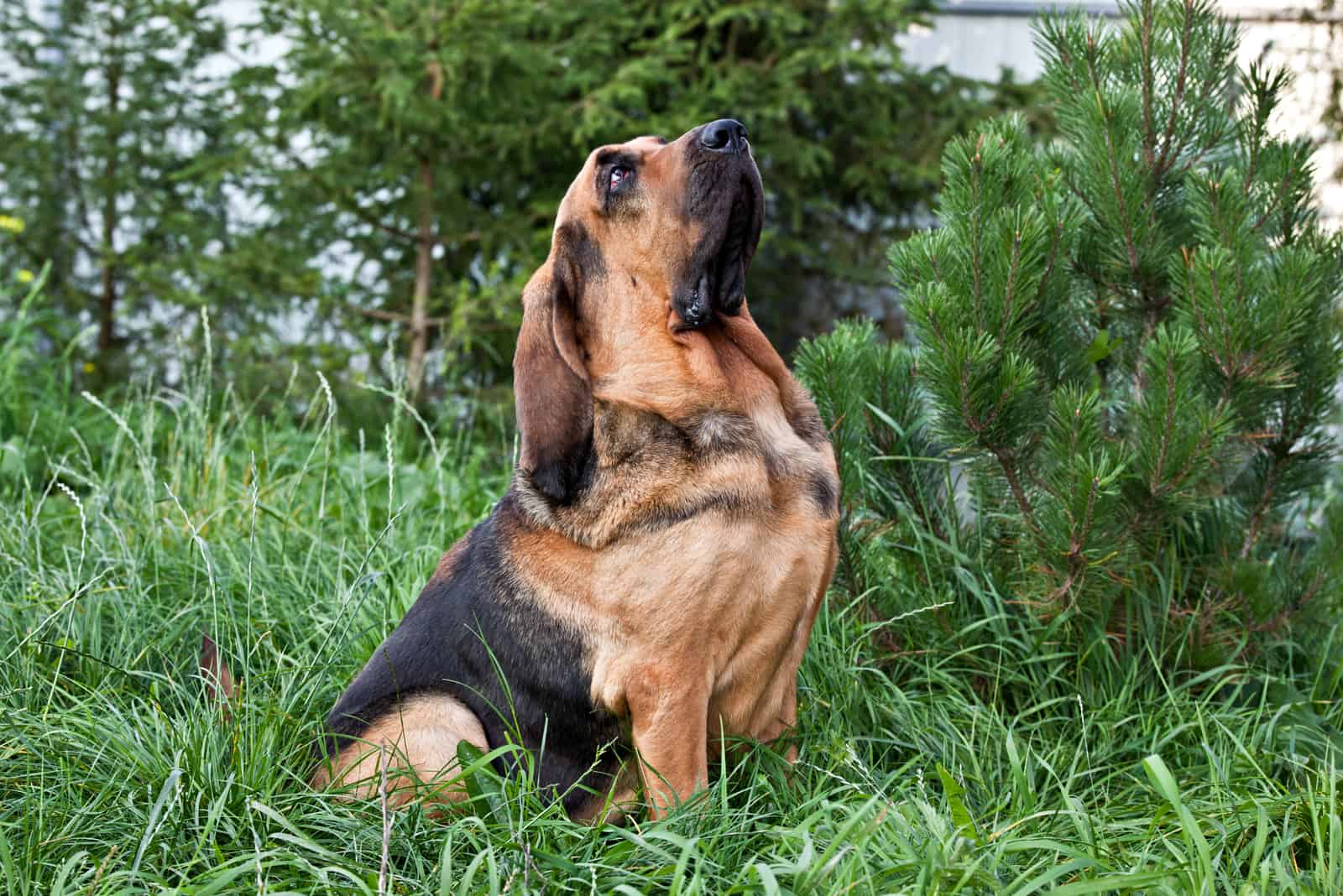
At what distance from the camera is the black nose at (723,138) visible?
2750 mm

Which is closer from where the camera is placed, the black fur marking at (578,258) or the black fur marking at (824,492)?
the black fur marking at (824,492)

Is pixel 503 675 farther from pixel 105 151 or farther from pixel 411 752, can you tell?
pixel 105 151

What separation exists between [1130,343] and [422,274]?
4.63 m

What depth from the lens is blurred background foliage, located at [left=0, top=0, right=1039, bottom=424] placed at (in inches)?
261

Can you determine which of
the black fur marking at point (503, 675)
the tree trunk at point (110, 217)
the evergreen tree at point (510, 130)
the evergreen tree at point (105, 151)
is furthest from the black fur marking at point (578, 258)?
the tree trunk at point (110, 217)

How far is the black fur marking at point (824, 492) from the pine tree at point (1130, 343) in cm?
71

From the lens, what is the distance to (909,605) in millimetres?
3676

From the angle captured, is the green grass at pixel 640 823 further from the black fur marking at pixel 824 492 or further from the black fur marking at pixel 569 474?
the black fur marking at pixel 824 492

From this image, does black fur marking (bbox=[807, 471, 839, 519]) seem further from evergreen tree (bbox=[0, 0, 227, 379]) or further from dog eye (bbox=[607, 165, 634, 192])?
evergreen tree (bbox=[0, 0, 227, 379])

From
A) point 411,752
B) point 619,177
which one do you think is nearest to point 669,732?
point 411,752

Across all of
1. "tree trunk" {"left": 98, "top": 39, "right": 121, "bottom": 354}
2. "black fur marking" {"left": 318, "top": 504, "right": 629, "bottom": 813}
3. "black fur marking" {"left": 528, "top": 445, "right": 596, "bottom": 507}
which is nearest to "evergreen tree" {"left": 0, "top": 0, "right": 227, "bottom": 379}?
"tree trunk" {"left": 98, "top": 39, "right": 121, "bottom": 354}

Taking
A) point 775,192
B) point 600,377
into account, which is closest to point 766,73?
point 775,192

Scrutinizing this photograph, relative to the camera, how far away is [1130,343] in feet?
12.0

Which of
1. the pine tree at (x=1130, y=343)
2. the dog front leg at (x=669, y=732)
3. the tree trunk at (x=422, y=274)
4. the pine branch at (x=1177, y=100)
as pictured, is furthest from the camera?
the tree trunk at (x=422, y=274)
